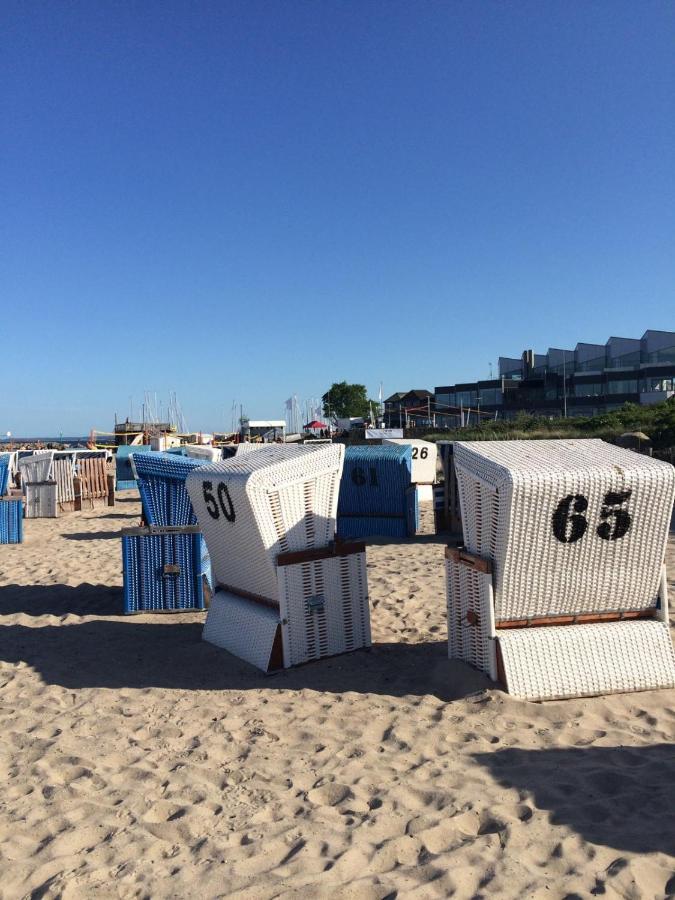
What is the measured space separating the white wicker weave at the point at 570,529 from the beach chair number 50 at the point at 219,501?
1.94 meters

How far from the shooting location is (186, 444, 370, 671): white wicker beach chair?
5512 millimetres

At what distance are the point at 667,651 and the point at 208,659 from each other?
353 centimetres

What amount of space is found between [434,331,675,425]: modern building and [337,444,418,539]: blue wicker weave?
123 feet

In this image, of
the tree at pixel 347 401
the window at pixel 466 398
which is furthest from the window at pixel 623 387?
the tree at pixel 347 401

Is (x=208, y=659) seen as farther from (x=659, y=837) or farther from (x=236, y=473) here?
(x=659, y=837)

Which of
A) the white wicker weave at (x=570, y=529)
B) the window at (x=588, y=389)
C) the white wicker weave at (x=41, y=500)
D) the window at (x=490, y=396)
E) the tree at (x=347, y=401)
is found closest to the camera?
the white wicker weave at (x=570, y=529)

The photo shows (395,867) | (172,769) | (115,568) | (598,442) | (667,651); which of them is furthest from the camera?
(115,568)

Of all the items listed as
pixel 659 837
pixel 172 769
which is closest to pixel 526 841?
pixel 659 837

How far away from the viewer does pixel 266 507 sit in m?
5.45

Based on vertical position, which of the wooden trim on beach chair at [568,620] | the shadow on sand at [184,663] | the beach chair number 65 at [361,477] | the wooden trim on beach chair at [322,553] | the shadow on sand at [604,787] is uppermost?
the beach chair number 65 at [361,477]

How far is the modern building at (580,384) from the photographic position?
4984cm

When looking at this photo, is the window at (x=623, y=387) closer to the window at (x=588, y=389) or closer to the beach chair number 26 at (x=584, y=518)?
the window at (x=588, y=389)

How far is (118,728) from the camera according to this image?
15.1 ft

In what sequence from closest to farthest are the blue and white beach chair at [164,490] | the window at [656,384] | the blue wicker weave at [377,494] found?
the blue and white beach chair at [164,490]
the blue wicker weave at [377,494]
the window at [656,384]
